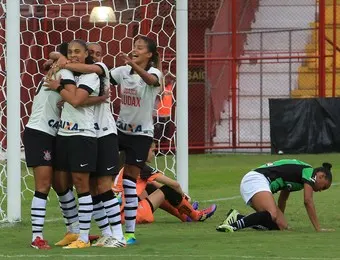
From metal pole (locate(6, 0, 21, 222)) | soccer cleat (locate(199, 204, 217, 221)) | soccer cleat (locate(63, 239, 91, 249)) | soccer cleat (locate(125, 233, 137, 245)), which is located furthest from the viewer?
soccer cleat (locate(199, 204, 217, 221))

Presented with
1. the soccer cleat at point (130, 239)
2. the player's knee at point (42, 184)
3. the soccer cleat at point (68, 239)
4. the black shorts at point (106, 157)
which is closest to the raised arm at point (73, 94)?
the black shorts at point (106, 157)

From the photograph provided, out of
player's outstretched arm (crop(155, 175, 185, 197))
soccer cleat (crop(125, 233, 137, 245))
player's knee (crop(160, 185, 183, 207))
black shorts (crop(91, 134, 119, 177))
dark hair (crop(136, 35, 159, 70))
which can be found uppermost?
dark hair (crop(136, 35, 159, 70))

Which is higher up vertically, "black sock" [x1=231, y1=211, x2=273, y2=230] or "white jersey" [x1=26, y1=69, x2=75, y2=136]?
"white jersey" [x1=26, y1=69, x2=75, y2=136]

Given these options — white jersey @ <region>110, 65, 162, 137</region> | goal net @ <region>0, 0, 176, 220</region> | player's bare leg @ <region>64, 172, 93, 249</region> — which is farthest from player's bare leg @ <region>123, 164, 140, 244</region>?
goal net @ <region>0, 0, 176, 220</region>

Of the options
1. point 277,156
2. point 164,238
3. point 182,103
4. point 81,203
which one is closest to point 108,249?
point 81,203

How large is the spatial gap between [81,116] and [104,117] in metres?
0.30

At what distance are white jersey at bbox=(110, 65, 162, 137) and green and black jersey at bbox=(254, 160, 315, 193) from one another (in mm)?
1756

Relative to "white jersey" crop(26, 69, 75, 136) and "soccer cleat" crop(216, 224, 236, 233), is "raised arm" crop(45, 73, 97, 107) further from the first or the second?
"soccer cleat" crop(216, 224, 236, 233)

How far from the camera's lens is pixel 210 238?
36.7ft

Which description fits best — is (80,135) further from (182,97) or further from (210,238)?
(182,97)

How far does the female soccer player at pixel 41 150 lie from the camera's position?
10.4 m

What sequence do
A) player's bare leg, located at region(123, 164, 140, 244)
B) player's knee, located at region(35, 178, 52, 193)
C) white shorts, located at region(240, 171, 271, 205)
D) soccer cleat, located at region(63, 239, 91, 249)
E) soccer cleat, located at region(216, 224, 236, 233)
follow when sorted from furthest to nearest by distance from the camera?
white shorts, located at region(240, 171, 271, 205) < soccer cleat, located at region(216, 224, 236, 233) < player's bare leg, located at region(123, 164, 140, 244) < player's knee, located at region(35, 178, 52, 193) < soccer cleat, located at region(63, 239, 91, 249)

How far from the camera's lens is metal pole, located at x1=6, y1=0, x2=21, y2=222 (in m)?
12.8

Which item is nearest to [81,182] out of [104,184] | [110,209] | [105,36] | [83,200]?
[83,200]
